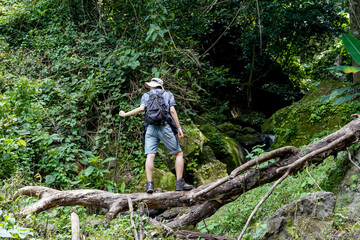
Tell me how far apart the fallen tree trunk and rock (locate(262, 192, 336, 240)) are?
578 mm

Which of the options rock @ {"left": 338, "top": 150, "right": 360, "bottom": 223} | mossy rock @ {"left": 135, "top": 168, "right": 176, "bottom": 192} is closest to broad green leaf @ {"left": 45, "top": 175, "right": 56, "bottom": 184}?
→ mossy rock @ {"left": 135, "top": 168, "right": 176, "bottom": 192}

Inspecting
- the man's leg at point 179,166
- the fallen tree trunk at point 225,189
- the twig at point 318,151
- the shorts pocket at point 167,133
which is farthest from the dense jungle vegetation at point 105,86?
the shorts pocket at point 167,133

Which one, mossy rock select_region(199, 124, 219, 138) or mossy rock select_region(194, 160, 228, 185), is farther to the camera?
mossy rock select_region(199, 124, 219, 138)

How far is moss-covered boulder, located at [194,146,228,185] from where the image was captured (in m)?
7.83

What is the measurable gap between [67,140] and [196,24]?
5.80 m

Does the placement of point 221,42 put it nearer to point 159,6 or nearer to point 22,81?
point 159,6

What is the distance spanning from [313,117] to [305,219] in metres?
5.09

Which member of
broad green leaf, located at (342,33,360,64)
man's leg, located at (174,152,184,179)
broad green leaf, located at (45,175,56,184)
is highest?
broad green leaf, located at (342,33,360,64)

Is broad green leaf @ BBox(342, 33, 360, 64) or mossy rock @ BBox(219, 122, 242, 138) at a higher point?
broad green leaf @ BBox(342, 33, 360, 64)

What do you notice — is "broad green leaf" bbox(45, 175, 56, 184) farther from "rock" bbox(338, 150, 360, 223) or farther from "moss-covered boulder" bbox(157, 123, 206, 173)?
"rock" bbox(338, 150, 360, 223)

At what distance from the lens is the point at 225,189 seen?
174 inches

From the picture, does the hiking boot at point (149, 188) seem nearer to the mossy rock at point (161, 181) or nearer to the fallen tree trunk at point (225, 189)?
the fallen tree trunk at point (225, 189)

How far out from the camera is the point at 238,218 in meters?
5.10

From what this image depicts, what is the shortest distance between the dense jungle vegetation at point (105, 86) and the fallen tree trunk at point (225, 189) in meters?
0.26
